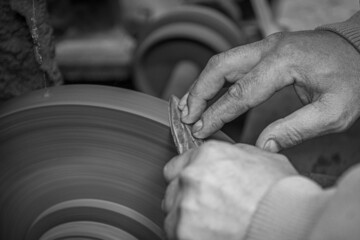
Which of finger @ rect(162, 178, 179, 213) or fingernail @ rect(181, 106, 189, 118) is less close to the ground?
fingernail @ rect(181, 106, 189, 118)

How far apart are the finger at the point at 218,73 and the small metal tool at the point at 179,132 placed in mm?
15

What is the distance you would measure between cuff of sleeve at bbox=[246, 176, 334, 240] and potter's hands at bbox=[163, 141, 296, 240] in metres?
0.01

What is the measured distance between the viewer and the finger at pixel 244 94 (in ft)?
2.72

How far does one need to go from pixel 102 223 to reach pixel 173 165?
0.27 m

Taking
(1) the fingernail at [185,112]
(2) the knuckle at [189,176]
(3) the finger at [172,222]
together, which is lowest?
(3) the finger at [172,222]

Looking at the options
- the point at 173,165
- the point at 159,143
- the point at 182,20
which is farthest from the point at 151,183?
the point at 182,20

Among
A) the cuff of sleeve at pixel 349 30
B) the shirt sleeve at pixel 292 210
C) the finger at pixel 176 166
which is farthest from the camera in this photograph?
the cuff of sleeve at pixel 349 30

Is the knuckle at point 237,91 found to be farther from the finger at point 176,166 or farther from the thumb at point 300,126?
the finger at point 176,166

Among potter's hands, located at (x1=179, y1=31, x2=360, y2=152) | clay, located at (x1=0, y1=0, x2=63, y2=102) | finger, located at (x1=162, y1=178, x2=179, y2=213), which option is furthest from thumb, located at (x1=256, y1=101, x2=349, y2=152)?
clay, located at (x1=0, y1=0, x2=63, y2=102)

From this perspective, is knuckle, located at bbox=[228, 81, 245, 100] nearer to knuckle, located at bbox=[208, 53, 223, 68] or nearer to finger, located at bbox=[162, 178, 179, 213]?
knuckle, located at bbox=[208, 53, 223, 68]

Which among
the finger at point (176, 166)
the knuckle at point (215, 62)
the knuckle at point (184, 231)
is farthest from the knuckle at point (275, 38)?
the knuckle at point (184, 231)

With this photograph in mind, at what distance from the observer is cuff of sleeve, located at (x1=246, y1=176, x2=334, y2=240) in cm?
55

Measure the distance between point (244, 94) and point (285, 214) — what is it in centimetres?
32

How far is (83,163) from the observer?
871mm
